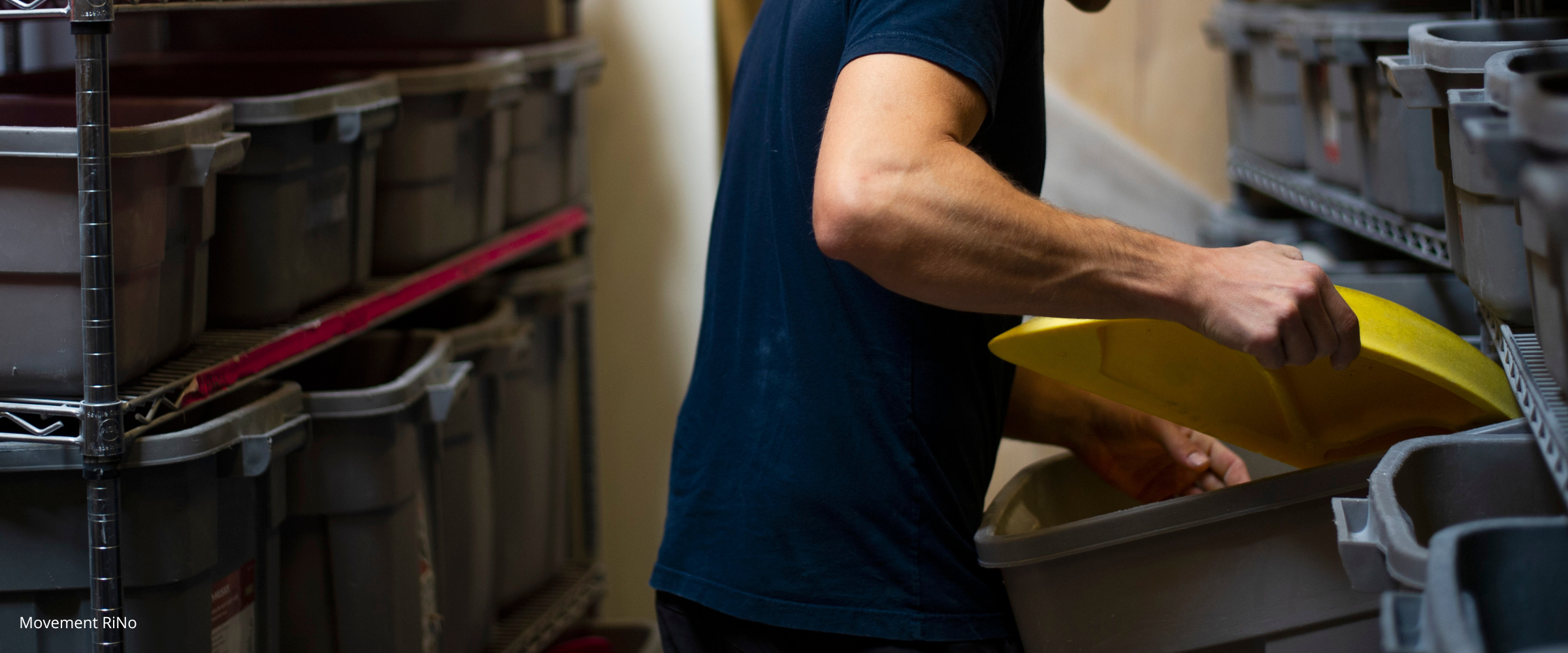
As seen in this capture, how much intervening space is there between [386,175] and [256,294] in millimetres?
371

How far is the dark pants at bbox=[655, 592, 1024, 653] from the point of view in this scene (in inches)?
45.4

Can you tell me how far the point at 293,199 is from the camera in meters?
1.54

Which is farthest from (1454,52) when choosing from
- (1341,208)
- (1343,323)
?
(1341,208)

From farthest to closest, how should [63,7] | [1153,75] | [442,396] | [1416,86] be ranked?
[1153,75] → [442,396] → [63,7] → [1416,86]

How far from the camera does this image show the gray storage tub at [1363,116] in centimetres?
169

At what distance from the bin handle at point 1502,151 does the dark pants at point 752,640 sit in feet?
2.17

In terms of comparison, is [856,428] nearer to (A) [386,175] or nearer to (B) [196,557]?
(B) [196,557]

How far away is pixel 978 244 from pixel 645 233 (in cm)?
161

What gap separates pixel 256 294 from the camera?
1.51 m

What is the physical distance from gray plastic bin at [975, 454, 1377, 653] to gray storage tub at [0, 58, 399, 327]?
97 centimetres

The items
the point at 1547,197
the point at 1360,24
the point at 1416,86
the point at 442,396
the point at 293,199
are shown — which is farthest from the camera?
the point at 1360,24

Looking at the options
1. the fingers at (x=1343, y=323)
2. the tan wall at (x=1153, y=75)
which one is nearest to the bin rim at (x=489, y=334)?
the fingers at (x=1343, y=323)

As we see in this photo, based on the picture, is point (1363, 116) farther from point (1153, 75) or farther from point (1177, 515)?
point (1153, 75)

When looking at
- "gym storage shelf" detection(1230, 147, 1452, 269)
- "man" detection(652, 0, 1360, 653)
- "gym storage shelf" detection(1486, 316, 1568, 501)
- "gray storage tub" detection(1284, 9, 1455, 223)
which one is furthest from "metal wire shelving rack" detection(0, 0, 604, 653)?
"gray storage tub" detection(1284, 9, 1455, 223)
